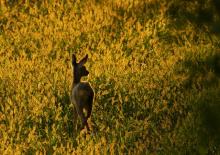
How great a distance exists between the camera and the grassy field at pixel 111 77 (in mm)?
6242

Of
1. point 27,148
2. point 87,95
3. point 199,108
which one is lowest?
point 27,148

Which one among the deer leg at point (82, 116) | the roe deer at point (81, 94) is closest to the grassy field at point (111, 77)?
the deer leg at point (82, 116)

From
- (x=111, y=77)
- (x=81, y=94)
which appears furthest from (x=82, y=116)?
(x=111, y=77)

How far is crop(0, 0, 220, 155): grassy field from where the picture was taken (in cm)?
624

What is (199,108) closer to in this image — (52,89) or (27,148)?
(27,148)

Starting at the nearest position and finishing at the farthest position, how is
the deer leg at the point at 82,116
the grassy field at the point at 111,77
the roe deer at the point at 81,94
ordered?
the grassy field at the point at 111,77 < the roe deer at the point at 81,94 < the deer leg at the point at 82,116

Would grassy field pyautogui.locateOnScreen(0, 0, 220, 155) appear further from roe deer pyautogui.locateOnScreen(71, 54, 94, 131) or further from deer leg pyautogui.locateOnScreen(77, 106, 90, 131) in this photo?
roe deer pyautogui.locateOnScreen(71, 54, 94, 131)

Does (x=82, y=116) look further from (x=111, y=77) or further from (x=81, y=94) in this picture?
(x=111, y=77)

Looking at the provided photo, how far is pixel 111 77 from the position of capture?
8859mm

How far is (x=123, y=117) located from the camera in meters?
7.58

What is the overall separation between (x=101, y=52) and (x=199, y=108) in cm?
739

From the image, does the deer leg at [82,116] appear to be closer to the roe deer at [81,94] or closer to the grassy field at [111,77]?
the roe deer at [81,94]

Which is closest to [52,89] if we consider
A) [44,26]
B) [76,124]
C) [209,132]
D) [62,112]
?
[62,112]

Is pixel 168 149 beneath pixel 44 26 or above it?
beneath
